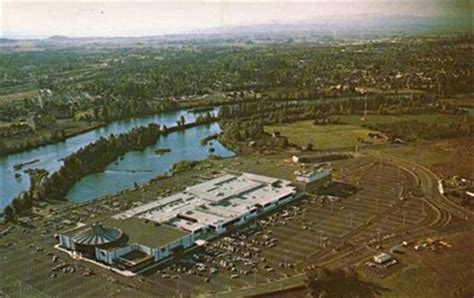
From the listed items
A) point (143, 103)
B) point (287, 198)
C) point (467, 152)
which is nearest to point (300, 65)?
point (143, 103)

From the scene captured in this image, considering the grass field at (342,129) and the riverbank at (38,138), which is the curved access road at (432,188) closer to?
the grass field at (342,129)

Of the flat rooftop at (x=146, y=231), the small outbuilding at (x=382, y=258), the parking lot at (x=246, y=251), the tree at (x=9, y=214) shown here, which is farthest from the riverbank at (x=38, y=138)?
the small outbuilding at (x=382, y=258)

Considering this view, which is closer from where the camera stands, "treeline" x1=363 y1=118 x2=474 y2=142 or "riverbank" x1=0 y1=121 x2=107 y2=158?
"treeline" x1=363 y1=118 x2=474 y2=142

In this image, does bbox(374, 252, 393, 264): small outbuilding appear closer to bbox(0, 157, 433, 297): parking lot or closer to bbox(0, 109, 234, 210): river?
bbox(0, 157, 433, 297): parking lot

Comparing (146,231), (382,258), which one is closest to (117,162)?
(146,231)

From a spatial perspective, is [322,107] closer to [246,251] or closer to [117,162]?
[117,162]

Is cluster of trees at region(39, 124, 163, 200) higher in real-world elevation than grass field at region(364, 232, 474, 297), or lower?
higher

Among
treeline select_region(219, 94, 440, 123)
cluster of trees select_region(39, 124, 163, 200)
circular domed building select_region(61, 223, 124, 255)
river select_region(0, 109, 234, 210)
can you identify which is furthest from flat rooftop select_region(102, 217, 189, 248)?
treeline select_region(219, 94, 440, 123)

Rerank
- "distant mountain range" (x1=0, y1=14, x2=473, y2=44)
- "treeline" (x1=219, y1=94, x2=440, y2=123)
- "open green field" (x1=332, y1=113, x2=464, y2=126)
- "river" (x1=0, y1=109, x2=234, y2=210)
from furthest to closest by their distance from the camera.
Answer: "treeline" (x1=219, y1=94, x2=440, y2=123) < "open green field" (x1=332, y1=113, x2=464, y2=126) < "river" (x1=0, y1=109, x2=234, y2=210) < "distant mountain range" (x1=0, y1=14, x2=473, y2=44)
